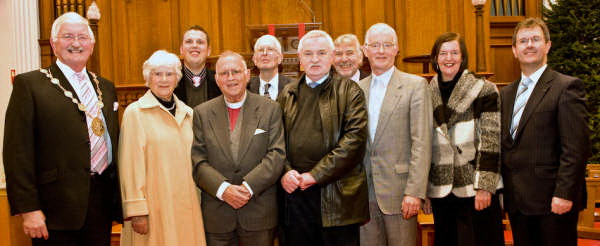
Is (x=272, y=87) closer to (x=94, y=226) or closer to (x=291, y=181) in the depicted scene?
(x=291, y=181)

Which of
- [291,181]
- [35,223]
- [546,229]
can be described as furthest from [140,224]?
[546,229]

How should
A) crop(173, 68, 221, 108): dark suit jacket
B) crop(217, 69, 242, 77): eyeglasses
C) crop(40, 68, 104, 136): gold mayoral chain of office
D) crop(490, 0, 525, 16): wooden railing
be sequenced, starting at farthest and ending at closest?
1. crop(490, 0, 525, 16): wooden railing
2. crop(173, 68, 221, 108): dark suit jacket
3. crop(217, 69, 242, 77): eyeglasses
4. crop(40, 68, 104, 136): gold mayoral chain of office

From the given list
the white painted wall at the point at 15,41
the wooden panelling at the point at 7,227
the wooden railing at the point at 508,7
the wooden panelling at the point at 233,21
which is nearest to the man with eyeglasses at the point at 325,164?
the wooden panelling at the point at 7,227

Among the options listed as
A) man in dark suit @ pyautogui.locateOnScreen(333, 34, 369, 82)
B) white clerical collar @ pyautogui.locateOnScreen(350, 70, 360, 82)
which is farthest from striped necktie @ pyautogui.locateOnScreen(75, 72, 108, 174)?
white clerical collar @ pyautogui.locateOnScreen(350, 70, 360, 82)

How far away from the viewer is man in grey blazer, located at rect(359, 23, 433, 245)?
269cm

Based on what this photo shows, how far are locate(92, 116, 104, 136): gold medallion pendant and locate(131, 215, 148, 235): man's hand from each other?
47 cm

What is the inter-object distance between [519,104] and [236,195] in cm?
161

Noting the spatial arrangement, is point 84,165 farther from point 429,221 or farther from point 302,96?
point 429,221

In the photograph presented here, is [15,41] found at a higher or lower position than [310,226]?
higher

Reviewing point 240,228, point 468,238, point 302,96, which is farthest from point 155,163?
point 468,238


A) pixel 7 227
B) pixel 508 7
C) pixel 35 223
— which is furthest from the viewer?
pixel 508 7

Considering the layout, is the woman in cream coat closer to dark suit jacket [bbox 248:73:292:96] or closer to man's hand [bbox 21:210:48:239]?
man's hand [bbox 21:210:48:239]

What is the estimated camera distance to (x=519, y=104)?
2.82m

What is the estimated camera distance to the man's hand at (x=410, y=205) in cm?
267
